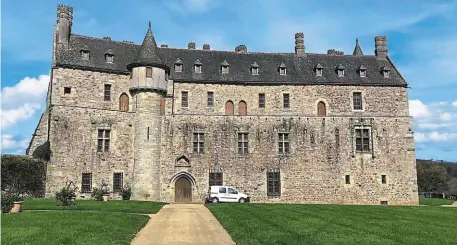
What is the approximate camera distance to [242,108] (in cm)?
3491

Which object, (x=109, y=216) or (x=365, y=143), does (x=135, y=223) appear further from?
(x=365, y=143)

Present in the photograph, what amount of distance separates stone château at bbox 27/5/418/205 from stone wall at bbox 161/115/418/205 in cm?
8

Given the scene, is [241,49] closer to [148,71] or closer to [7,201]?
[148,71]

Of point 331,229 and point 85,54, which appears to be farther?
point 85,54

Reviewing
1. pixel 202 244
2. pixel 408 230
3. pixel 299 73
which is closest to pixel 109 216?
pixel 202 244

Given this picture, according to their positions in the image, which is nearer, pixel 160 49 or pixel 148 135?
pixel 148 135

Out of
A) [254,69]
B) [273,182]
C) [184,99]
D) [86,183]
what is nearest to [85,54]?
[184,99]

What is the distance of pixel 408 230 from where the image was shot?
1526cm

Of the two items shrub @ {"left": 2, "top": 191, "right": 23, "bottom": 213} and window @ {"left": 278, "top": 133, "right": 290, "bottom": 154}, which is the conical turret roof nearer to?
window @ {"left": 278, "top": 133, "right": 290, "bottom": 154}

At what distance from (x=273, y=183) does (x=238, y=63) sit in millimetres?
11123

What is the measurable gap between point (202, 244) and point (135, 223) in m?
4.74

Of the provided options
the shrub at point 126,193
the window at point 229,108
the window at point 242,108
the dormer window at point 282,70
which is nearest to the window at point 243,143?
the window at point 242,108

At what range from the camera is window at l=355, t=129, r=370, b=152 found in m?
A: 35.0

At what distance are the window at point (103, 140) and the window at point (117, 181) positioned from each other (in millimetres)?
2089
